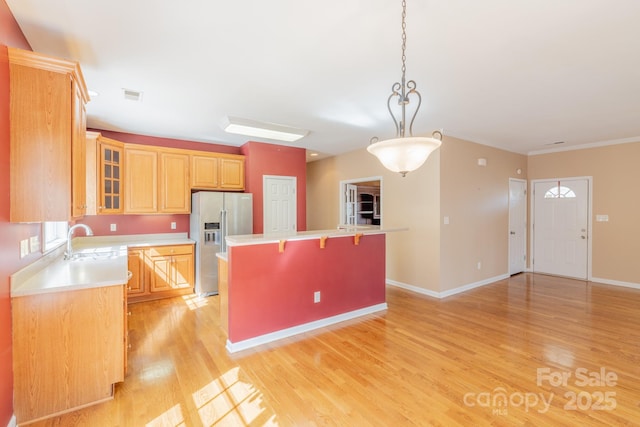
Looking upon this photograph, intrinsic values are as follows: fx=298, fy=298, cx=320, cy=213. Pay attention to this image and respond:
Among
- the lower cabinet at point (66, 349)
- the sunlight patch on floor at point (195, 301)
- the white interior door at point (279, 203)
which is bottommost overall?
the sunlight patch on floor at point (195, 301)

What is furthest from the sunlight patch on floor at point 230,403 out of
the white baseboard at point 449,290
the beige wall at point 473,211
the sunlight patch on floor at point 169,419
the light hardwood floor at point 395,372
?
the beige wall at point 473,211

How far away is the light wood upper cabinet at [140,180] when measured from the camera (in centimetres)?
440

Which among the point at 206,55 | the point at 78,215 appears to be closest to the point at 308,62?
the point at 206,55

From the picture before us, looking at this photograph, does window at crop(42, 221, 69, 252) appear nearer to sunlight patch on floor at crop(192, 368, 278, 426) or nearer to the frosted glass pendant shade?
sunlight patch on floor at crop(192, 368, 278, 426)

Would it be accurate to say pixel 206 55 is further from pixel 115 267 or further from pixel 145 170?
pixel 145 170

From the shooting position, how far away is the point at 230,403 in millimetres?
2145

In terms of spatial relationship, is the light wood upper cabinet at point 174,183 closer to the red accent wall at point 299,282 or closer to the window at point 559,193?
the red accent wall at point 299,282

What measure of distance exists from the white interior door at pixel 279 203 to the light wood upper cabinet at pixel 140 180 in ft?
5.65

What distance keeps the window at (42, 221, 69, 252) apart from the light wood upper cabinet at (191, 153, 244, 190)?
5.77 ft

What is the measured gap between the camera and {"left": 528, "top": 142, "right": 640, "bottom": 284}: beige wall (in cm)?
502

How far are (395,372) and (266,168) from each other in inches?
151

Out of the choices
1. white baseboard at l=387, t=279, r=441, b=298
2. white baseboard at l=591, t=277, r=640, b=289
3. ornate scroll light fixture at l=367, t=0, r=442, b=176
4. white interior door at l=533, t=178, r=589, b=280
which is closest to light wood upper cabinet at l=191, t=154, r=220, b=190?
white baseboard at l=387, t=279, r=441, b=298

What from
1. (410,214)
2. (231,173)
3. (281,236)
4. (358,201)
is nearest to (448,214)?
(410,214)

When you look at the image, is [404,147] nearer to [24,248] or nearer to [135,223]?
[24,248]
